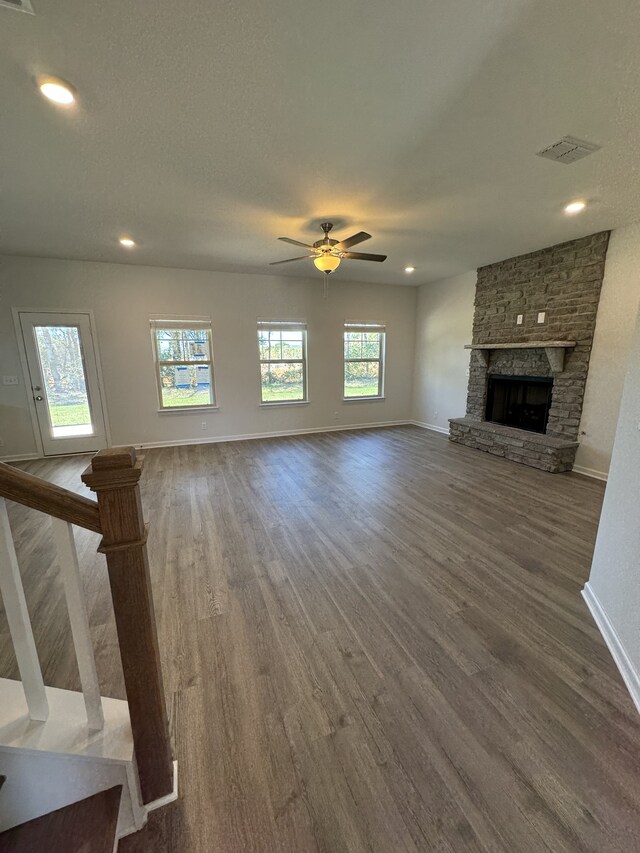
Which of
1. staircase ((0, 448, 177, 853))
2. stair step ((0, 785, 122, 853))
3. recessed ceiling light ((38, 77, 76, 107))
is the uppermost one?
recessed ceiling light ((38, 77, 76, 107))

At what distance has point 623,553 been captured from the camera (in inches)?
68.8

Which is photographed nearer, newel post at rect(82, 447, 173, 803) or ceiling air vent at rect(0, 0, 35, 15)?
newel post at rect(82, 447, 173, 803)

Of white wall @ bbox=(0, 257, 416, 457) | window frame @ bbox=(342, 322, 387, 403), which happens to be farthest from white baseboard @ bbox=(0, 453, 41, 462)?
window frame @ bbox=(342, 322, 387, 403)

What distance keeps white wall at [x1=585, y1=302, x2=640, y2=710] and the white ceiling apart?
140 centimetres

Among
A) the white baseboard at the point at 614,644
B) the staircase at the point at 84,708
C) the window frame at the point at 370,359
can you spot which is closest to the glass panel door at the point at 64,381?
the window frame at the point at 370,359

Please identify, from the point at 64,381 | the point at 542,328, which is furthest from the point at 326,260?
the point at 64,381

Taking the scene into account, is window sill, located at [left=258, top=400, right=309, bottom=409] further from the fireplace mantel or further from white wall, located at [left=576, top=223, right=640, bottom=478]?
white wall, located at [left=576, top=223, right=640, bottom=478]

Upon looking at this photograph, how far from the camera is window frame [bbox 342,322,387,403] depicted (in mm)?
6516

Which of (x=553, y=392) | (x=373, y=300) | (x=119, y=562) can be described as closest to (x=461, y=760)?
(x=119, y=562)

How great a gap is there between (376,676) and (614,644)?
48.3 inches

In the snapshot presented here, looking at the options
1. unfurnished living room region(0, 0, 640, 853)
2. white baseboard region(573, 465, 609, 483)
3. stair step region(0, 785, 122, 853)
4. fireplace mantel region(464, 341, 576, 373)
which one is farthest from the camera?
fireplace mantel region(464, 341, 576, 373)

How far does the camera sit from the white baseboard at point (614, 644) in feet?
4.90

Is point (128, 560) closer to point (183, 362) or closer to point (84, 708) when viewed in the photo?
point (84, 708)

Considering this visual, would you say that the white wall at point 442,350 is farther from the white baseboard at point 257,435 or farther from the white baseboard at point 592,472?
the white baseboard at point 592,472
